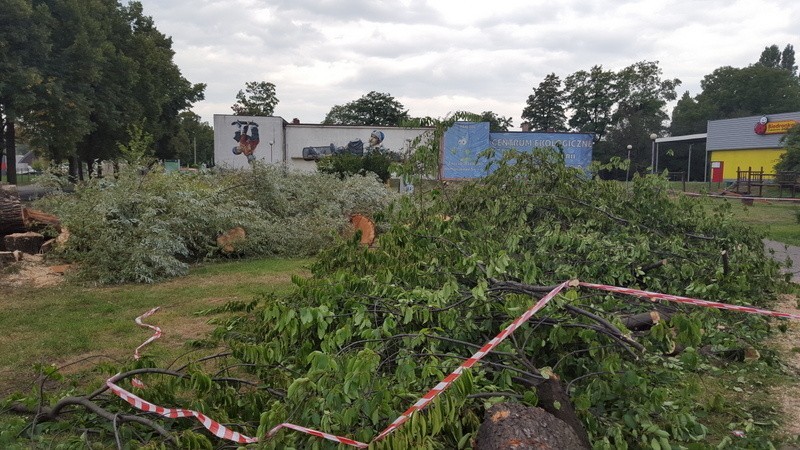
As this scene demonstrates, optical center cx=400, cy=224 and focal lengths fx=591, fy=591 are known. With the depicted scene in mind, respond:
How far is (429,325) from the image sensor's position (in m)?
3.63

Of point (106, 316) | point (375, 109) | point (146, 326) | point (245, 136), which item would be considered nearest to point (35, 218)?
point (106, 316)

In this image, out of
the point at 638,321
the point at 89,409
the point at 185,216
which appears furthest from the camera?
the point at 185,216

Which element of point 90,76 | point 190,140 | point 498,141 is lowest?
point 498,141

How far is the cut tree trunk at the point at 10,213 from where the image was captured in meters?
9.58

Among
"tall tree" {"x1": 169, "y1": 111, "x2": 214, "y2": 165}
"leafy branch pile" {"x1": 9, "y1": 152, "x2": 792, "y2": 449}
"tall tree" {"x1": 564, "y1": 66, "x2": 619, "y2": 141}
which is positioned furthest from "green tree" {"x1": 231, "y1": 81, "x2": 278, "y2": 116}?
"leafy branch pile" {"x1": 9, "y1": 152, "x2": 792, "y2": 449}

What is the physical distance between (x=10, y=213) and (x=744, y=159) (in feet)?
145

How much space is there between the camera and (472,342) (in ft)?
11.3

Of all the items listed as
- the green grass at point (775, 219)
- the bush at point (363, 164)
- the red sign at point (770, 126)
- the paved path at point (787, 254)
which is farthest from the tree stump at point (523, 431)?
the red sign at point (770, 126)

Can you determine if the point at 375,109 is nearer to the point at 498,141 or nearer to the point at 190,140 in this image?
the point at 190,140

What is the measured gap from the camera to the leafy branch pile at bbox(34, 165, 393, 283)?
7.96 metres

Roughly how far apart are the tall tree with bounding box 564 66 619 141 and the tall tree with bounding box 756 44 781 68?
4270 cm

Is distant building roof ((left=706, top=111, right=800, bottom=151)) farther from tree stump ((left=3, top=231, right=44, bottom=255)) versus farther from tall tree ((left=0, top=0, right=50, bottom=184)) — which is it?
tall tree ((left=0, top=0, right=50, bottom=184))

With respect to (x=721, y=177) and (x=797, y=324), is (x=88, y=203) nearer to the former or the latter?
(x=797, y=324)

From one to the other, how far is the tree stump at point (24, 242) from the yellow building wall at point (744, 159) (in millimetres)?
40762
